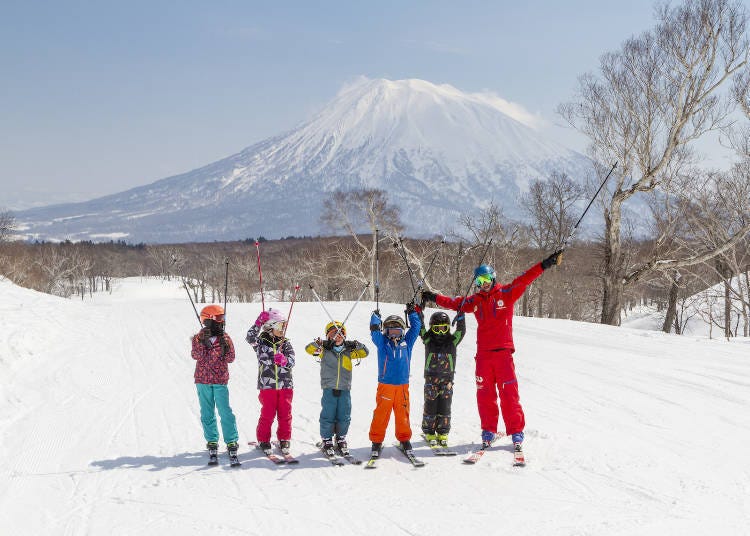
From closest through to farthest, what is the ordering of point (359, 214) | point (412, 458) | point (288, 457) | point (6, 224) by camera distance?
point (412, 458)
point (288, 457)
point (359, 214)
point (6, 224)

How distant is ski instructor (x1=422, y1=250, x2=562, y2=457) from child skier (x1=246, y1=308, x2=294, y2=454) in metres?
1.79

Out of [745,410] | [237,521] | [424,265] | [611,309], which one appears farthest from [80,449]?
[424,265]

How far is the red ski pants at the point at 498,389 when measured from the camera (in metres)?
6.23

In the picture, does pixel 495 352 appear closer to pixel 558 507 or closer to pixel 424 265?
pixel 558 507

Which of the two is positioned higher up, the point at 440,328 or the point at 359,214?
the point at 359,214

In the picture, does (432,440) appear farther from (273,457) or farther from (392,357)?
(273,457)

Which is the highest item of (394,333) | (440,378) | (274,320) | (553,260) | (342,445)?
(553,260)

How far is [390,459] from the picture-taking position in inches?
240

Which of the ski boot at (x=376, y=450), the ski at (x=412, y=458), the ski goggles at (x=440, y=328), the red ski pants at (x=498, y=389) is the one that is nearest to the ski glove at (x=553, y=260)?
the red ski pants at (x=498, y=389)

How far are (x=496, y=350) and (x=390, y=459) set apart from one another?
1652mm

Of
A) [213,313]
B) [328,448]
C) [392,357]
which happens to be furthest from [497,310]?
[213,313]

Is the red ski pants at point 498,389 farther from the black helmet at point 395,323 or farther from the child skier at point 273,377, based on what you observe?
the child skier at point 273,377

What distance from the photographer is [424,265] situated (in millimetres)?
36125

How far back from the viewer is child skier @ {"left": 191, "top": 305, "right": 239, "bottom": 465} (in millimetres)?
6141
